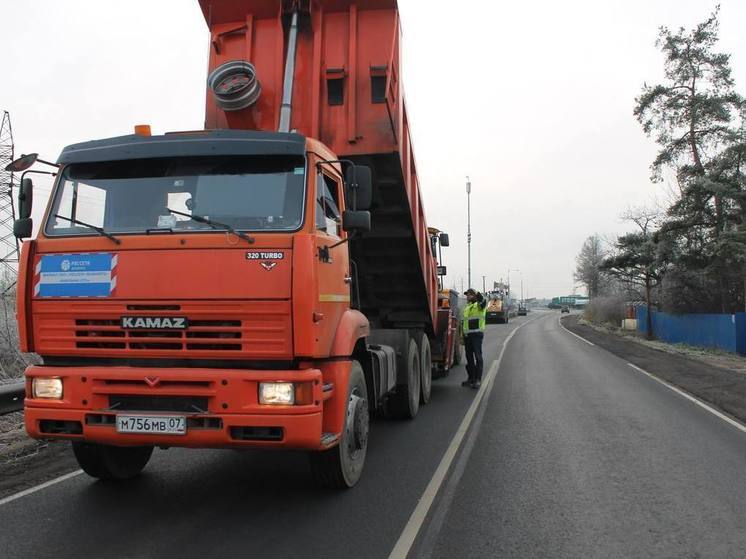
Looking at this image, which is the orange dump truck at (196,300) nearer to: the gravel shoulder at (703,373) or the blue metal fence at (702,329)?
the gravel shoulder at (703,373)

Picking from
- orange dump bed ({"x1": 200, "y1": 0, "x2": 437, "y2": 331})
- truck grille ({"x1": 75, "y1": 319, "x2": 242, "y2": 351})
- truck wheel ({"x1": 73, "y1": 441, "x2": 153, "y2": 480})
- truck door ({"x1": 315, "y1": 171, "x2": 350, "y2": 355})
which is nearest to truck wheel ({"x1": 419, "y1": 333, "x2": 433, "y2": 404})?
orange dump bed ({"x1": 200, "y1": 0, "x2": 437, "y2": 331})

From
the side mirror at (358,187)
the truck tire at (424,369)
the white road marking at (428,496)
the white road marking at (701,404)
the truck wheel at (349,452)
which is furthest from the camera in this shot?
the truck tire at (424,369)

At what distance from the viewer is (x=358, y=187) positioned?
16.9ft

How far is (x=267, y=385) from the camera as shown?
4254mm

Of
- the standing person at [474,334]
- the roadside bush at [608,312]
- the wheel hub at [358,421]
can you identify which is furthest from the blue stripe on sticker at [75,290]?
the roadside bush at [608,312]

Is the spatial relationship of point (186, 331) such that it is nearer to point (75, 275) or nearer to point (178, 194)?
point (75, 275)

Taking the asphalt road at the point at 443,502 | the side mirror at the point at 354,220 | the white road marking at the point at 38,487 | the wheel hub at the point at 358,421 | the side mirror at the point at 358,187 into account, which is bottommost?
the white road marking at the point at 38,487

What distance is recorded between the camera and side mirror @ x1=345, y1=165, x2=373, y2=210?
5090 millimetres

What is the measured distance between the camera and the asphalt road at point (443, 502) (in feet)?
13.0

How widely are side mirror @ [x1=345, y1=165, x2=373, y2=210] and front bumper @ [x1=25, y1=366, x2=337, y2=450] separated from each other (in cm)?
152

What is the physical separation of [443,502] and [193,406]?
2094 mm

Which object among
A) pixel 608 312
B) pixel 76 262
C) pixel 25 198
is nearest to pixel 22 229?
pixel 25 198

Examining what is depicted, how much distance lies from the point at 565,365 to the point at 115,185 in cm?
1341

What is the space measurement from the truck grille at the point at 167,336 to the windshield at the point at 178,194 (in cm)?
72
